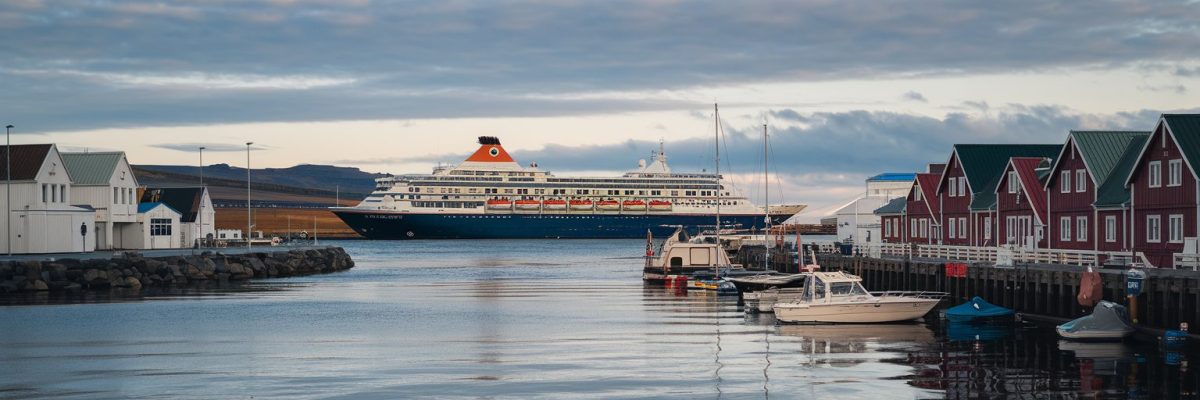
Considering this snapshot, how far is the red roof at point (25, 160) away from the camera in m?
57.3

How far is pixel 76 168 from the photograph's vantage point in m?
65.9

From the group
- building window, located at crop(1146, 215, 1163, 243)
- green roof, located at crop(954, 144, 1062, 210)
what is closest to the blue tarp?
building window, located at crop(1146, 215, 1163, 243)

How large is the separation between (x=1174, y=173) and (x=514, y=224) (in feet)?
364

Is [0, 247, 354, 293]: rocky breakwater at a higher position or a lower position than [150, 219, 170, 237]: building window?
lower

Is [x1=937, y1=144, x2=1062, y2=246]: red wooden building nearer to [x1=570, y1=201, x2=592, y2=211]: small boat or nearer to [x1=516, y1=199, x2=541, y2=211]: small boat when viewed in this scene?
[x1=516, y1=199, x2=541, y2=211]: small boat

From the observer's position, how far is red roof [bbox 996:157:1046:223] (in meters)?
42.3

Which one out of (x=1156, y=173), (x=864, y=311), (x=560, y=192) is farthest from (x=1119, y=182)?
(x=560, y=192)

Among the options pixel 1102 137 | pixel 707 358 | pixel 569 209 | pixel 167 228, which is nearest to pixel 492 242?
pixel 569 209

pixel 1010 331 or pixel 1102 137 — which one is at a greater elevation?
pixel 1102 137

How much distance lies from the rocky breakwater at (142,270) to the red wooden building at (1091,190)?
3182cm

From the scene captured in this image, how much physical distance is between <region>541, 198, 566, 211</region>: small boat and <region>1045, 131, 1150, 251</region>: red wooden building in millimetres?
103123

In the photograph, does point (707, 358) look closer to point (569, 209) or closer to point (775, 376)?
point (775, 376)

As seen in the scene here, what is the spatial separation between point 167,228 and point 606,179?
79642mm

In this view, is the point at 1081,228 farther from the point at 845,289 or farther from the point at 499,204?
the point at 499,204
